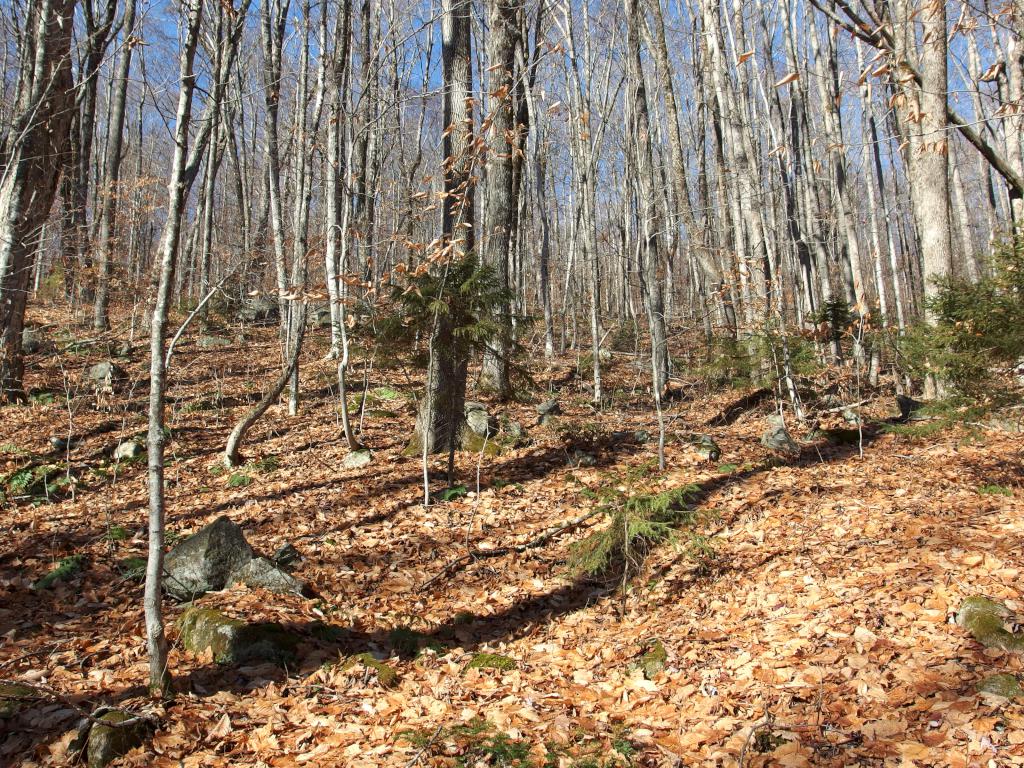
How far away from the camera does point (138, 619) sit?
4.75 m

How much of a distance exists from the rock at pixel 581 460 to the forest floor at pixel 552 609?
0.40 feet

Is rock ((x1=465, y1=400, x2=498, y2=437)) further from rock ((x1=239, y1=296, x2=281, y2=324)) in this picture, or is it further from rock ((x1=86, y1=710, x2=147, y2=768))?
rock ((x1=239, y1=296, x2=281, y2=324))

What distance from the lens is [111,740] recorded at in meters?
3.21

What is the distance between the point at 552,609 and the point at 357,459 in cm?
380

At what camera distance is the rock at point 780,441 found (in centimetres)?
782

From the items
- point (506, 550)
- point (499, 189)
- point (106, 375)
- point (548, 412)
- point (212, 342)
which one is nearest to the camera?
point (506, 550)

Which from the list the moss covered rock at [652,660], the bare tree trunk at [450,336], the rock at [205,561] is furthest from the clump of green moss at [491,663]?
the bare tree trunk at [450,336]

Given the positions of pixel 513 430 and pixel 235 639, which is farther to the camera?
pixel 513 430

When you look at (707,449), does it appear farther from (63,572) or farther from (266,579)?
(63,572)

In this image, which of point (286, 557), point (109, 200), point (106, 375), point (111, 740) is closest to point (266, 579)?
point (286, 557)

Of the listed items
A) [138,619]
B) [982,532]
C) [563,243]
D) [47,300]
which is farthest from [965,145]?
[47,300]

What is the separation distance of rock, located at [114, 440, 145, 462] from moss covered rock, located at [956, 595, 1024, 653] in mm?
8843

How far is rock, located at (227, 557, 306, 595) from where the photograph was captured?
512cm

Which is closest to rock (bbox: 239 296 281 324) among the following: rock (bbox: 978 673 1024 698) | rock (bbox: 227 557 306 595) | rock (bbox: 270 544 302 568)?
rock (bbox: 270 544 302 568)
